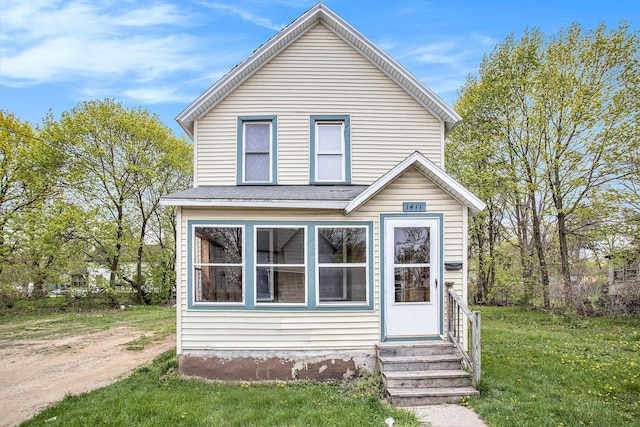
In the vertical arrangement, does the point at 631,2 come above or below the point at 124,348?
above

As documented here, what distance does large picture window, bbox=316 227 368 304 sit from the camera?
24.7ft

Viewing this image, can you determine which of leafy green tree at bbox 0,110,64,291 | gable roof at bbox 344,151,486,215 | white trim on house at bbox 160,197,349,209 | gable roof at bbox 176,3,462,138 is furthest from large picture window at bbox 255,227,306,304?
leafy green tree at bbox 0,110,64,291

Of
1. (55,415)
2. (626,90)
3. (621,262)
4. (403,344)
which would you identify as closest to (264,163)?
(403,344)

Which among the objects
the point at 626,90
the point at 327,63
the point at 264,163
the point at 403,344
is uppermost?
the point at 626,90

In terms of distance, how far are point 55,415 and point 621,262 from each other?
54.1 feet

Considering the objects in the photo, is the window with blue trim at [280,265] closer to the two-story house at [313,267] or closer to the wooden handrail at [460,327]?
the two-story house at [313,267]

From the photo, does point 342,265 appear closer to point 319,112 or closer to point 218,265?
point 218,265

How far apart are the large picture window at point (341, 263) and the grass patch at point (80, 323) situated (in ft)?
25.2

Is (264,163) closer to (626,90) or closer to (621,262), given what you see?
(621,262)

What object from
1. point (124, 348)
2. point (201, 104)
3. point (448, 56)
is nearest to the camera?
point (201, 104)

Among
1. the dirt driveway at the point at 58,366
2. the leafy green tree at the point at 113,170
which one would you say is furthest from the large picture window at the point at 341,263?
the leafy green tree at the point at 113,170

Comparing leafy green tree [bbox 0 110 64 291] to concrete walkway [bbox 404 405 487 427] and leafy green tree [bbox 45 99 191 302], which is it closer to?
leafy green tree [bbox 45 99 191 302]

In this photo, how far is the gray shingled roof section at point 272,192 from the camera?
7.31m

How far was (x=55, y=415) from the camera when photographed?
18.7 ft
